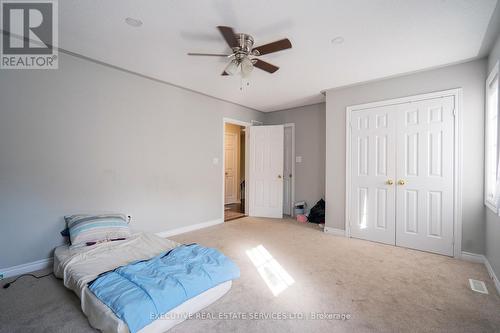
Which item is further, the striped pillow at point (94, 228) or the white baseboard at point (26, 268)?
the striped pillow at point (94, 228)

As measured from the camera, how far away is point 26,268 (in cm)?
246

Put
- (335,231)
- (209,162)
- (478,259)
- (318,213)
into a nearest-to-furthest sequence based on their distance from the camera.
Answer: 1. (478,259)
2. (335,231)
3. (209,162)
4. (318,213)

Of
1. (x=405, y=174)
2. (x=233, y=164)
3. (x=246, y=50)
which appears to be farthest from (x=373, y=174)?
(x=233, y=164)

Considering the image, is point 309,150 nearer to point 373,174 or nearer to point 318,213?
point 318,213

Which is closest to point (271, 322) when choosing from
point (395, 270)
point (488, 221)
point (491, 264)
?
point (395, 270)

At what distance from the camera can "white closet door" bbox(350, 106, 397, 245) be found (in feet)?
11.3

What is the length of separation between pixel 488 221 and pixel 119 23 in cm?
459

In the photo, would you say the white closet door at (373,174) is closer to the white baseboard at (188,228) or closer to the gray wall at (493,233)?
the gray wall at (493,233)

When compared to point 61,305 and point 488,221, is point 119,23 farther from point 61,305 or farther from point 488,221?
point 488,221

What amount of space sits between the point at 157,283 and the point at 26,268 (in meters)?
1.92

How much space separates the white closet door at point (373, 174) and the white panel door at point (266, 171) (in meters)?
1.73

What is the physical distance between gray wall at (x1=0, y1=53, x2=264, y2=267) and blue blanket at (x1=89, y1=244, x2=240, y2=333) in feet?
4.82

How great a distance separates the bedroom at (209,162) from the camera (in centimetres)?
190

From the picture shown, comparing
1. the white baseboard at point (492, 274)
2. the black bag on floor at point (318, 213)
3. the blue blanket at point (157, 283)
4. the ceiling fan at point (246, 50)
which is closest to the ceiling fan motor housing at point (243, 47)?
the ceiling fan at point (246, 50)
